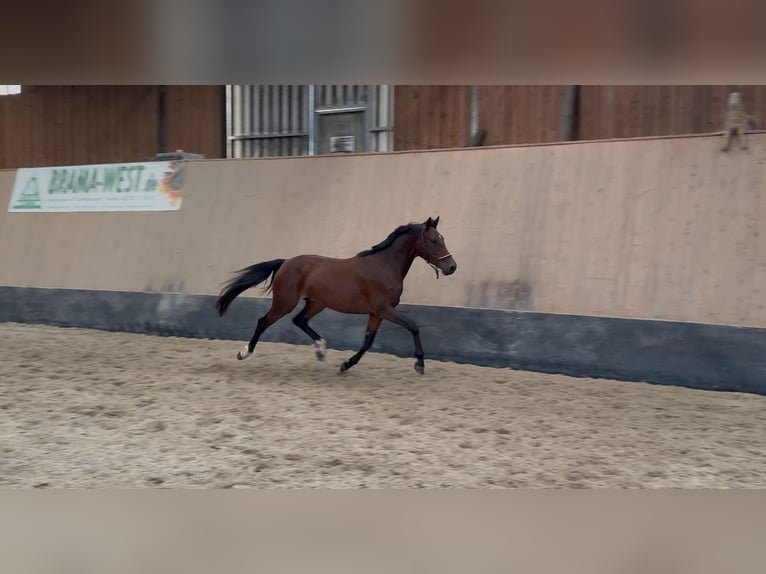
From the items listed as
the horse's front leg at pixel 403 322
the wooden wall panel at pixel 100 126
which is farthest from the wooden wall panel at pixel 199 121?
the horse's front leg at pixel 403 322

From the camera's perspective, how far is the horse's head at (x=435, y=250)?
19.4ft

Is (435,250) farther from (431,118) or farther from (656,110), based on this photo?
(431,118)

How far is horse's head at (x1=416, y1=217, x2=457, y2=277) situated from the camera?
5914mm

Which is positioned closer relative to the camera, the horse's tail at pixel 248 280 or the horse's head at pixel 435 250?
the horse's head at pixel 435 250

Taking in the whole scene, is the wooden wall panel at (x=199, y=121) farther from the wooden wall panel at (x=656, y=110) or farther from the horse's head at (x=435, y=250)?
the horse's head at (x=435, y=250)

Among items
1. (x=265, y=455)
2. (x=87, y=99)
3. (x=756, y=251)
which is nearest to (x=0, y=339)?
(x=265, y=455)

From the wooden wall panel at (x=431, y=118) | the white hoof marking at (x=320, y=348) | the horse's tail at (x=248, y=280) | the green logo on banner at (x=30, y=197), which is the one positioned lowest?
the white hoof marking at (x=320, y=348)

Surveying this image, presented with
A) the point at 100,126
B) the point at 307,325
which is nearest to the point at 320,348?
the point at 307,325

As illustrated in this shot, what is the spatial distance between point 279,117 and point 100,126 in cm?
403

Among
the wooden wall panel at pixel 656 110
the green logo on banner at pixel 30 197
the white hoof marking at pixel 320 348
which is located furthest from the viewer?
the green logo on banner at pixel 30 197

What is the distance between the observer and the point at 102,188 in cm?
1013

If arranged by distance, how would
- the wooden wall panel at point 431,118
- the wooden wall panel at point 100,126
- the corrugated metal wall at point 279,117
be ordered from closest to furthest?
the wooden wall panel at point 431,118, the corrugated metal wall at point 279,117, the wooden wall panel at point 100,126

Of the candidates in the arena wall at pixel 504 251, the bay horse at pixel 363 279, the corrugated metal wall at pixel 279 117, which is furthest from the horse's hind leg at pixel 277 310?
the corrugated metal wall at pixel 279 117

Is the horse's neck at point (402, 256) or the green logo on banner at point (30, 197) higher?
the green logo on banner at point (30, 197)
